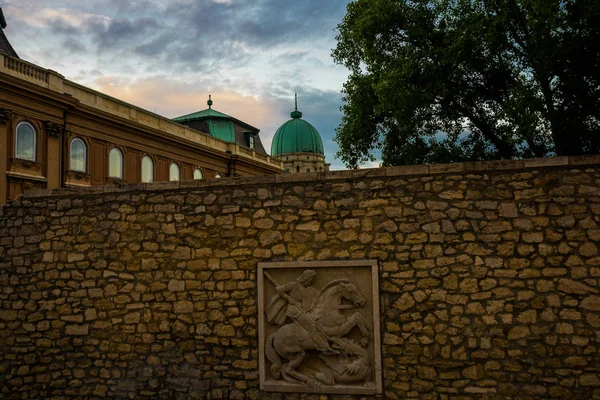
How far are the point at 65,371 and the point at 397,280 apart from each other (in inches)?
199

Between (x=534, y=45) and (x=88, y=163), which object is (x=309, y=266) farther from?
(x=88, y=163)

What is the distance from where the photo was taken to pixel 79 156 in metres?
28.0

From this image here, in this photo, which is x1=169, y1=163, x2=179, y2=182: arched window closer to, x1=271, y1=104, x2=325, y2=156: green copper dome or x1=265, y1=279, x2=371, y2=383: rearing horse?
x1=265, y1=279, x2=371, y2=383: rearing horse

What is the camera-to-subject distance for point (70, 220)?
952cm

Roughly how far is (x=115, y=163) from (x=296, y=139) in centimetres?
6331

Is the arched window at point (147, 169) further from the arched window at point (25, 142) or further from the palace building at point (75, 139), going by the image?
the arched window at point (25, 142)

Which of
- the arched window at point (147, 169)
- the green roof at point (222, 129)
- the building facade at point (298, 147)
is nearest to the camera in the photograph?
the arched window at point (147, 169)

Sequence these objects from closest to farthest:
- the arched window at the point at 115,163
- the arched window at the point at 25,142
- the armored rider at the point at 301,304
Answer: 1. the armored rider at the point at 301,304
2. the arched window at the point at 25,142
3. the arched window at the point at 115,163

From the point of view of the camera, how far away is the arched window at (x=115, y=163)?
29703 millimetres

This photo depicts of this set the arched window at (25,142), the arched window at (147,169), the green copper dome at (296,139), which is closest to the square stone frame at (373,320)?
the arched window at (25,142)

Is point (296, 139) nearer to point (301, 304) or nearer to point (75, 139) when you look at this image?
point (75, 139)

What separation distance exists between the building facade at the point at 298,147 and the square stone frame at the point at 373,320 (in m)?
81.7

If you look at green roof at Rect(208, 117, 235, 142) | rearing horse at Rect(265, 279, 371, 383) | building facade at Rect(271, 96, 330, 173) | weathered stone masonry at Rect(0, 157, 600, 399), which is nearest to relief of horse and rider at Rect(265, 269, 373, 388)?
rearing horse at Rect(265, 279, 371, 383)

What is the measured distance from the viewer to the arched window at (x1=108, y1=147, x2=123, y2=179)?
2970 cm
